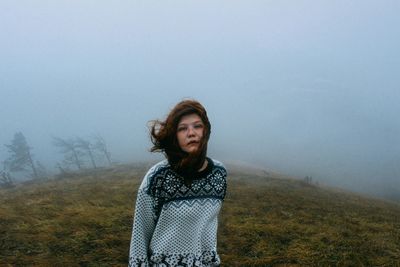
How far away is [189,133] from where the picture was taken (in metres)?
2.99

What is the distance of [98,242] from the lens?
8.70 metres

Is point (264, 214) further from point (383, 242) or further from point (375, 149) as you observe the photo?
point (375, 149)

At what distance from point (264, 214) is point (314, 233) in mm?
2587

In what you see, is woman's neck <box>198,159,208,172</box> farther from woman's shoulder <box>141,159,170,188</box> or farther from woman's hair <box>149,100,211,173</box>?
woman's shoulder <box>141,159,170,188</box>

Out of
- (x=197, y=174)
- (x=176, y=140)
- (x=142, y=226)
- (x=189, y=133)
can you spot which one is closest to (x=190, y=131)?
(x=189, y=133)

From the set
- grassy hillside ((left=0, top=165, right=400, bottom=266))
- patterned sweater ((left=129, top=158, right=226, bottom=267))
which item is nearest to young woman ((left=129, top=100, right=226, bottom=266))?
Result: patterned sweater ((left=129, top=158, right=226, bottom=267))

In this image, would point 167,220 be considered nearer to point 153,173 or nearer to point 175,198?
point 175,198

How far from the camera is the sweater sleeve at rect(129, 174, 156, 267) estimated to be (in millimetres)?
2941

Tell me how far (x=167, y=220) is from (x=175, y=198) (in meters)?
0.21

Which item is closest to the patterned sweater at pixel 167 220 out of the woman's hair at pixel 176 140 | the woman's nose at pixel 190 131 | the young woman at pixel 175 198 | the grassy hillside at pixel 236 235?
the young woman at pixel 175 198

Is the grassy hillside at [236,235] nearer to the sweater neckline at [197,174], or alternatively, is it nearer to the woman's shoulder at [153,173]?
the sweater neckline at [197,174]

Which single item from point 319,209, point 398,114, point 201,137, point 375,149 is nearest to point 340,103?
point 398,114

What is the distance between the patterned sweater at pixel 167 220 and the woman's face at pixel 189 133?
0.26 meters

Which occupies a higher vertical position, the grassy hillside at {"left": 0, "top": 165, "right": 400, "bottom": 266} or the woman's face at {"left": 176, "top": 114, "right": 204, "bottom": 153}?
the woman's face at {"left": 176, "top": 114, "right": 204, "bottom": 153}
